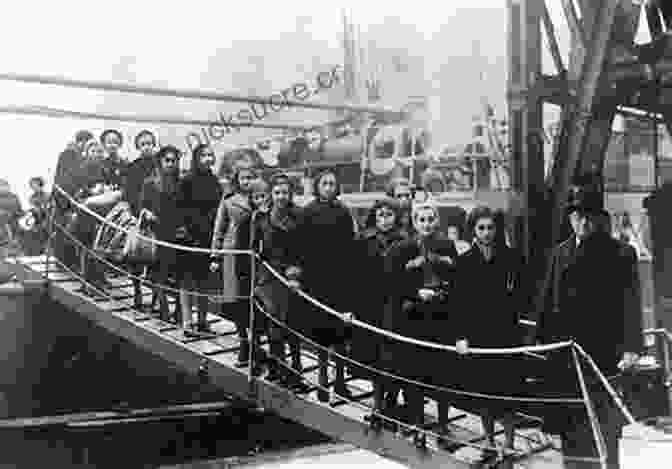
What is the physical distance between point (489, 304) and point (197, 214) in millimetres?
2354

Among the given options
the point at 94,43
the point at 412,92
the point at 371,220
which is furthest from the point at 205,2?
A: the point at 371,220

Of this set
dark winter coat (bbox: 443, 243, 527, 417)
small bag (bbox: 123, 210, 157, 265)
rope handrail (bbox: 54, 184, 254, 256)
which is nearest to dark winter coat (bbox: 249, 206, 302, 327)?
rope handrail (bbox: 54, 184, 254, 256)

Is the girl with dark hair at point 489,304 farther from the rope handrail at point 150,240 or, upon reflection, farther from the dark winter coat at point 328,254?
the rope handrail at point 150,240

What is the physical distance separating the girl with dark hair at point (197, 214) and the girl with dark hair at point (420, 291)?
69.1 inches

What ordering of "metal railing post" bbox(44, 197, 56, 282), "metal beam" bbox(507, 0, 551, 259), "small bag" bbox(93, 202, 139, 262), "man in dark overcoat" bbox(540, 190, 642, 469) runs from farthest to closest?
"metal railing post" bbox(44, 197, 56, 282), "small bag" bbox(93, 202, 139, 262), "metal beam" bbox(507, 0, 551, 259), "man in dark overcoat" bbox(540, 190, 642, 469)

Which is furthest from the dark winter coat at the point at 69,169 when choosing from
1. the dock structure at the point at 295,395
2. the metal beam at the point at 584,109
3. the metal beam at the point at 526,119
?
the metal beam at the point at 584,109

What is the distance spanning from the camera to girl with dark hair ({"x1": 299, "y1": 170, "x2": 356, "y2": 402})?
3.79m

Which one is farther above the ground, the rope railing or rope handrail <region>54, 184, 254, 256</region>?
rope handrail <region>54, 184, 254, 256</region>

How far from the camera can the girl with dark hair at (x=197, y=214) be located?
473 centimetres

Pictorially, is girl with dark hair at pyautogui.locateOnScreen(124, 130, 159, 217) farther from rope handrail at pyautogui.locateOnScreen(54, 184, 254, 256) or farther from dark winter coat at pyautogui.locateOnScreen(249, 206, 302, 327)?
dark winter coat at pyautogui.locateOnScreen(249, 206, 302, 327)

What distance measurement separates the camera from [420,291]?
3.45 meters

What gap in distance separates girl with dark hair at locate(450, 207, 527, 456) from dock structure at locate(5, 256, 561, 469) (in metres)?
0.30

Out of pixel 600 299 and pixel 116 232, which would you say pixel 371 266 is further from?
pixel 116 232

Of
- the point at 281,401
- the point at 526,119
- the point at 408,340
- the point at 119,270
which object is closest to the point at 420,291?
the point at 408,340
